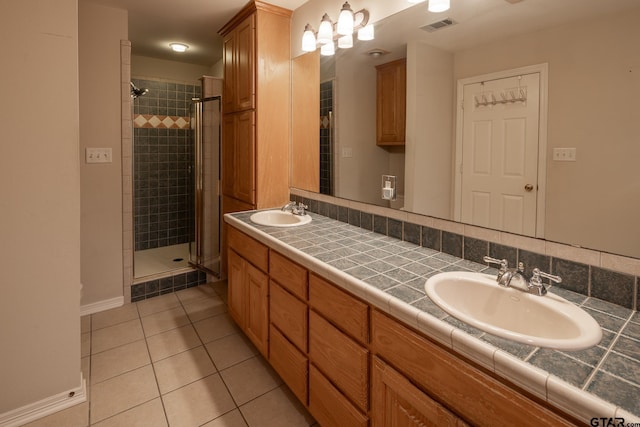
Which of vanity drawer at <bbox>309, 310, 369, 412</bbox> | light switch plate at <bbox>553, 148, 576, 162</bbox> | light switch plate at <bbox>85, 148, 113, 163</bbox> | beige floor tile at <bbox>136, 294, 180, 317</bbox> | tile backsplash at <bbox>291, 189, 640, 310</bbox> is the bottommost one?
beige floor tile at <bbox>136, 294, 180, 317</bbox>

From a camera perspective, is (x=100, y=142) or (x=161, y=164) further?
(x=161, y=164)

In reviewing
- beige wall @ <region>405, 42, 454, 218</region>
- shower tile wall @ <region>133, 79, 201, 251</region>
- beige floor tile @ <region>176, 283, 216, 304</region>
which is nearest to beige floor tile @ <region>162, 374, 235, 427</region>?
beige floor tile @ <region>176, 283, 216, 304</region>

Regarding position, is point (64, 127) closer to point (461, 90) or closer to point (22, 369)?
point (22, 369)

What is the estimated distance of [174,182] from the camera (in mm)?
4164

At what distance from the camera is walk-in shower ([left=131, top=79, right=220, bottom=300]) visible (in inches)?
123

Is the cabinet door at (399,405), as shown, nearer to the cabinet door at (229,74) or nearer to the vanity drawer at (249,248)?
the vanity drawer at (249,248)

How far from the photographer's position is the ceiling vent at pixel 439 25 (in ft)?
4.79

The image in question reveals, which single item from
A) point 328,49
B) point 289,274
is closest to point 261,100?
point 328,49

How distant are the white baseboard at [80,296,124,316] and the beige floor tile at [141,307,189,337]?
1.17ft

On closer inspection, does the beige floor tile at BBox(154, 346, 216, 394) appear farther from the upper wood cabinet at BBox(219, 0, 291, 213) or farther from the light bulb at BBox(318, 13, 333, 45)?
the light bulb at BBox(318, 13, 333, 45)

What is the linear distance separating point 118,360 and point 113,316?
2.15 feet

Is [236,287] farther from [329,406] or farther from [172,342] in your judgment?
[329,406]

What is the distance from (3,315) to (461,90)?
2211 millimetres

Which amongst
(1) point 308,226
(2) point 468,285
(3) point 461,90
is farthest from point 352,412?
(3) point 461,90
